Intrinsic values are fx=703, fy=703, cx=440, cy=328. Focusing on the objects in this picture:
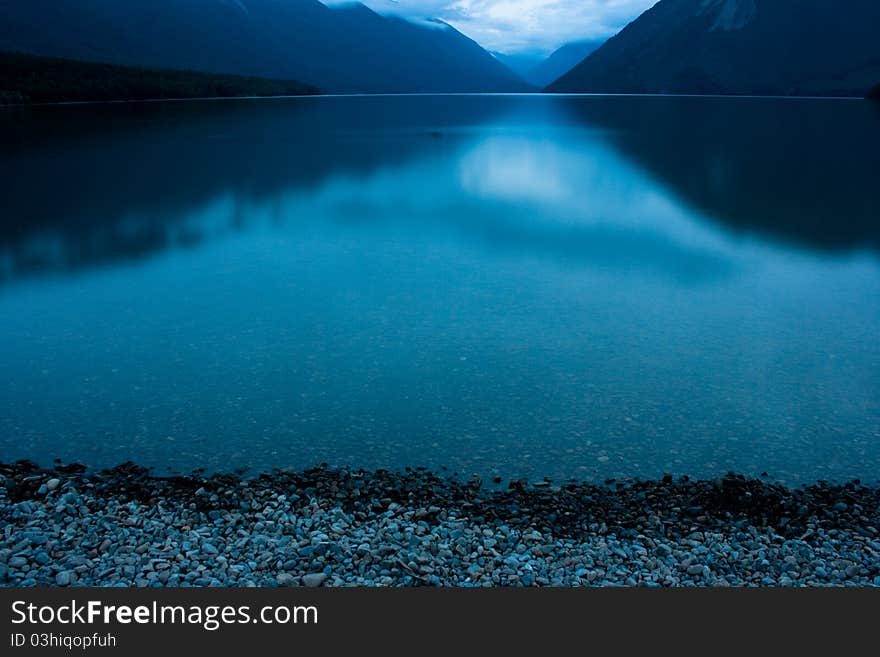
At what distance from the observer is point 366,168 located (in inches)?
1553

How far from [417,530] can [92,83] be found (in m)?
121

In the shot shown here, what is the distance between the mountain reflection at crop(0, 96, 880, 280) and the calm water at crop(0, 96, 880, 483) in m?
0.24

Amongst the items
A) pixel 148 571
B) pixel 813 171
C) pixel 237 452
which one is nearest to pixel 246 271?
pixel 237 452

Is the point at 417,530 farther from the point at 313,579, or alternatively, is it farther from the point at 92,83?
the point at 92,83

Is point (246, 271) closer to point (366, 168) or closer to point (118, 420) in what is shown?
point (118, 420)

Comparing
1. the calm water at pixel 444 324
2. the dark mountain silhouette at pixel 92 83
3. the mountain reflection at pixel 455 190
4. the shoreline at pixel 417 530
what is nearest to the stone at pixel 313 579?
the shoreline at pixel 417 530

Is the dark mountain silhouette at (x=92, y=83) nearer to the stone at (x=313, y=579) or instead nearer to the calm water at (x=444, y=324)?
the calm water at (x=444, y=324)

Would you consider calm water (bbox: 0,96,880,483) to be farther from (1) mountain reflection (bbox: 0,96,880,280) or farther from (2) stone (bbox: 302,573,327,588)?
(2) stone (bbox: 302,573,327,588)

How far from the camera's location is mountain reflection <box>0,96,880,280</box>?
885 inches

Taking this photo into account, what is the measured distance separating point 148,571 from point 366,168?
113 feet

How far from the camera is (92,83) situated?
109 metres

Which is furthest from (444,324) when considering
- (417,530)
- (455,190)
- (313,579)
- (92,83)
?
(92,83)

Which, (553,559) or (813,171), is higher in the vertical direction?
(813,171)

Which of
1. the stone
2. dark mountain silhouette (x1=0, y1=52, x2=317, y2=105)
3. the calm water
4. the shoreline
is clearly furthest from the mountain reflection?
dark mountain silhouette (x1=0, y1=52, x2=317, y2=105)
